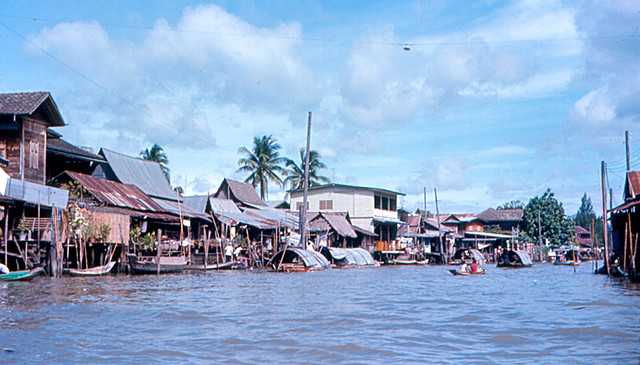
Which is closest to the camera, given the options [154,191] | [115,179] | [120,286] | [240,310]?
[240,310]

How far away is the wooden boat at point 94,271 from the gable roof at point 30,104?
18.7 ft

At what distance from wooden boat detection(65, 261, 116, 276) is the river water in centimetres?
303

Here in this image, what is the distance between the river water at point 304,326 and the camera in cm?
904

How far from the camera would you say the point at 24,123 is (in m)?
23.9

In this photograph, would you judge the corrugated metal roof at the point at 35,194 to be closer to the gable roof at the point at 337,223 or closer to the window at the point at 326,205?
the gable roof at the point at 337,223

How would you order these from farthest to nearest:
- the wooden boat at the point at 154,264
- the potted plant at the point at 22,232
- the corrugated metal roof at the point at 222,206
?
the corrugated metal roof at the point at 222,206
the wooden boat at the point at 154,264
the potted plant at the point at 22,232

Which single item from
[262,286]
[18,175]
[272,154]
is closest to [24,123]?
[18,175]

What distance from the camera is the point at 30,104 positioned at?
24062mm

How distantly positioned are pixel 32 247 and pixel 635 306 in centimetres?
1821

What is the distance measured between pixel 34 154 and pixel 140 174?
9.58 metres

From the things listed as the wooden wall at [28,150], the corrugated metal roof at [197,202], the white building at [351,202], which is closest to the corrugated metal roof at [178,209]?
the corrugated metal roof at [197,202]

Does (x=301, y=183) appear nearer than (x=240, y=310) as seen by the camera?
No

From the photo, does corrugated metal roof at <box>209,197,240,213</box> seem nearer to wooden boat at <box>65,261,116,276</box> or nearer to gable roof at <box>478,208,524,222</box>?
wooden boat at <box>65,261,116,276</box>

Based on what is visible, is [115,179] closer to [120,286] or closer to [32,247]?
[32,247]
